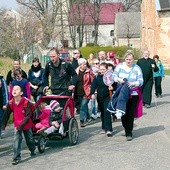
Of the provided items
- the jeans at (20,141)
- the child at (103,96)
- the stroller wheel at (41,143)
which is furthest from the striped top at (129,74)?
the jeans at (20,141)

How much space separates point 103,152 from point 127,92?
1791 mm

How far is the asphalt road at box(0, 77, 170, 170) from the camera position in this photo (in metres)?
9.41

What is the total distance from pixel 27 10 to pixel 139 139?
6377cm

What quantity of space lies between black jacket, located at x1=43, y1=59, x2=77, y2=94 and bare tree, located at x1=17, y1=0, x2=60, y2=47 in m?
57.8

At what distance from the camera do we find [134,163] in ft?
31.0

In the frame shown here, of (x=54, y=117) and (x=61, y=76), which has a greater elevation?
(x=61, y=76)

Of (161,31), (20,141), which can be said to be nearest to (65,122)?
(20,141)

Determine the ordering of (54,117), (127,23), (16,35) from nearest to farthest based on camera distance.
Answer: (54,117) < (16,35) < (127,23)

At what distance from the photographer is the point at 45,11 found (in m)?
74.4

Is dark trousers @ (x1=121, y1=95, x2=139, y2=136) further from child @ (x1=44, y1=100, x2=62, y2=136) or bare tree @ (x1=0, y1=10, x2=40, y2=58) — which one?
bare tree @ (x1=0, y1=10, x2=40, y2=58)

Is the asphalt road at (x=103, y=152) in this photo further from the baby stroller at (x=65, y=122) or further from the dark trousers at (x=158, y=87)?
the dark trousers at (x=158, y=87)

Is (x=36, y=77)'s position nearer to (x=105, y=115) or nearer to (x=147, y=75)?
(x=105, y=115)

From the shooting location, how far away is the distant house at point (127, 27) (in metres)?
92.4

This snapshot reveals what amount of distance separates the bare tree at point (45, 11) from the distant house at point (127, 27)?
20516mm
